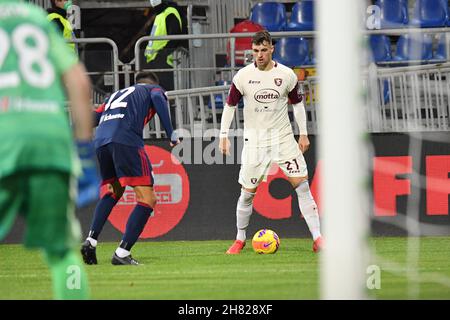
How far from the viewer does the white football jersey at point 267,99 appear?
10875 mm

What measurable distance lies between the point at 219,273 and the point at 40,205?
164 inches

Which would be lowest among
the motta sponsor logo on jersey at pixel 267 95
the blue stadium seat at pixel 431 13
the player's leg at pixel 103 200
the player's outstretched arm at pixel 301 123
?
the player's leg at pixel 103 200

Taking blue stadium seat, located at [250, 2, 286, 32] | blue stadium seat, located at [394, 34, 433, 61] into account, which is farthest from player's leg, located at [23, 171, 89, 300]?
blue stadium seat, located at [250, 2, 286, 32]

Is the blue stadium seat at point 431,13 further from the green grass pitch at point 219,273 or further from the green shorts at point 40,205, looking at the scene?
the green shorts at point 40,205

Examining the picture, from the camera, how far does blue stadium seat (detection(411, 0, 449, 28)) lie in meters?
16.0

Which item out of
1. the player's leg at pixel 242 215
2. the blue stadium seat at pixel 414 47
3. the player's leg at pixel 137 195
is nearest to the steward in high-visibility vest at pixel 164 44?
the player's leg at pixel 242 215

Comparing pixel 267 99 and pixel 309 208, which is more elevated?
pixel 267 99

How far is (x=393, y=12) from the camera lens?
16219 millimetres

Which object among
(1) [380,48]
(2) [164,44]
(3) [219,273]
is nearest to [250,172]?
(3) [219,273]

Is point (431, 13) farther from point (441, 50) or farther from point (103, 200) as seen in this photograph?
point (103, 200)

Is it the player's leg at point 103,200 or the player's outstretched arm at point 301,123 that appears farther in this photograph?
the player's outstretched arm at point 301,123

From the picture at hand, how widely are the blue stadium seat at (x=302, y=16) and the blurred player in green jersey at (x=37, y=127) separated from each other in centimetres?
1147

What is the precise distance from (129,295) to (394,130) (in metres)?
6.20

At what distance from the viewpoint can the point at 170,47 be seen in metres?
13.4
